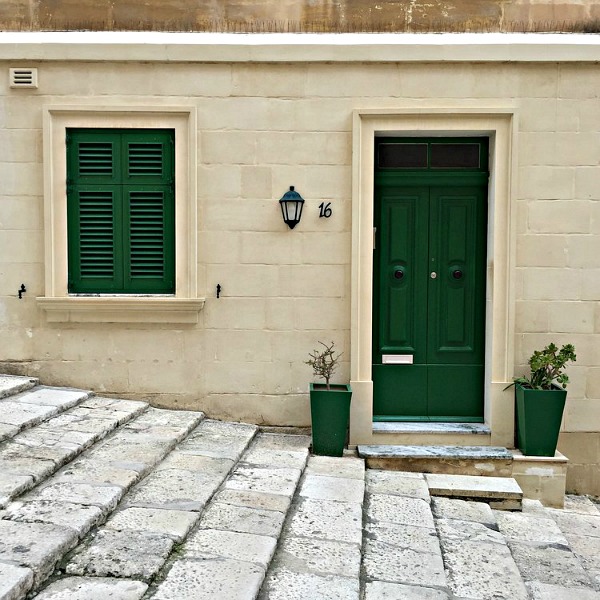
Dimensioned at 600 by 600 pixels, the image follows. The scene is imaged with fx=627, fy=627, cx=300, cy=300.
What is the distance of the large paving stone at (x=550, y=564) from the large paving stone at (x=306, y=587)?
1200 mm

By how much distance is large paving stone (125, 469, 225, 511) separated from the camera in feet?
11.8

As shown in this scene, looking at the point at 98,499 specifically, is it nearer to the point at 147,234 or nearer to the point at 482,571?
the point at 482,571

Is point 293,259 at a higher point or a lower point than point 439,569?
higher

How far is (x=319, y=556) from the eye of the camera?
10.7 feet

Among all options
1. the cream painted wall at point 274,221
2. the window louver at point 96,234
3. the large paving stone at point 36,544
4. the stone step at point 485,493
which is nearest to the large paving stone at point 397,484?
the stone step at point 485,493

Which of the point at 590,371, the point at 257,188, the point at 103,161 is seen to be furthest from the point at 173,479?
the point at 590,371

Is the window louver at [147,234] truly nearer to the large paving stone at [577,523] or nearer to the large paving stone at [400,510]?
the large paving stone at [400,510]

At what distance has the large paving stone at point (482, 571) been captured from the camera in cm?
317

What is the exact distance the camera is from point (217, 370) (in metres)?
5.40

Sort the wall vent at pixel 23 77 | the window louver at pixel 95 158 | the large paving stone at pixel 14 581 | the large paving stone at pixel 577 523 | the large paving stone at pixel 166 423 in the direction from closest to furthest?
the large paving stone at pixel 14 581
the large paving stone at pixel 577 523
the large paving stone at pixel 166 423
the wall vent at pixel 23 77
the window louver at pixel 95 158

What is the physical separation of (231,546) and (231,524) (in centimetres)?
28

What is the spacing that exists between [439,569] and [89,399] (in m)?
3.27

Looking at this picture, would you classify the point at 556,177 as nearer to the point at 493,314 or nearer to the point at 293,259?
the point at 493,314

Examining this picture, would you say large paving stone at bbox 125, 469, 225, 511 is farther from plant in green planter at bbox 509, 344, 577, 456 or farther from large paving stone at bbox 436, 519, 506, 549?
plant in green planter at bbox 509, 344, 577, 456
